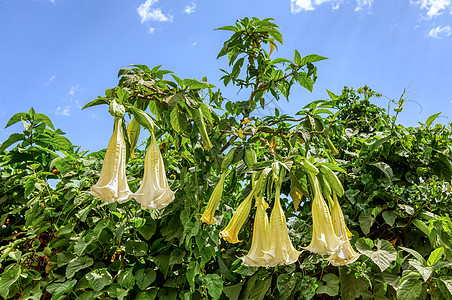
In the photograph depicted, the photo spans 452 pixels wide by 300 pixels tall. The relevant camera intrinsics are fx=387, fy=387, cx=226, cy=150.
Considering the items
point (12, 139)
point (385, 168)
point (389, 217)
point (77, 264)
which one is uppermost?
point (12, 139)

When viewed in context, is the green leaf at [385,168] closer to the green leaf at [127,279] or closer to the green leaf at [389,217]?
the green leaf at [389,217]

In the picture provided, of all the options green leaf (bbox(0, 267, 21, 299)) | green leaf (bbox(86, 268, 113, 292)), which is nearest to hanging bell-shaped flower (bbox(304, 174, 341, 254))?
green leaf (bbox(86, 268, 113, 292))

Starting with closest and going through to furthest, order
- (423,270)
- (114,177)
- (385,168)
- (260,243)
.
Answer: (114,177)
(260,243)
(423,270)
(385,168)

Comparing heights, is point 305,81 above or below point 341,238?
above

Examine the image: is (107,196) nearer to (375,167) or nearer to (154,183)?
(154,183)

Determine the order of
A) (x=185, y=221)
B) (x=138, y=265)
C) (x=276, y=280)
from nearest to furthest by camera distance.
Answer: (x=185, y=221)
(x=276, y=280)
(x=138, y=265)

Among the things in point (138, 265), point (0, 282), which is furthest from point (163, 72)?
point (0, 282)

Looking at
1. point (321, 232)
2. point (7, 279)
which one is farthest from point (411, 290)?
point (7, 279)

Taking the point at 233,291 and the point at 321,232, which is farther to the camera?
the point at 233,291

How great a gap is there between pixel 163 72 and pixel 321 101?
0.67m

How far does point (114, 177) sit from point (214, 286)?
728 mm

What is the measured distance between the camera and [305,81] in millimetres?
1637

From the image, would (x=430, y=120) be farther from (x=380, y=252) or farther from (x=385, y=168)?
(x=380, y=252)

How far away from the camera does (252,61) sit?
67.9 inches
